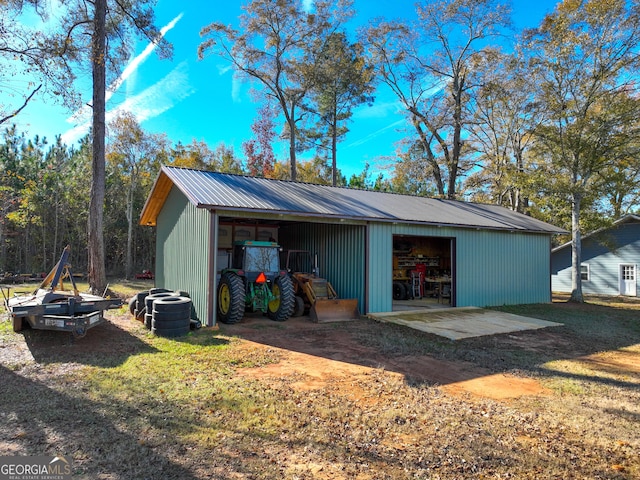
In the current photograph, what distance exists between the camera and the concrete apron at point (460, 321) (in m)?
8.57

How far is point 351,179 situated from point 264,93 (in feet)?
42.4

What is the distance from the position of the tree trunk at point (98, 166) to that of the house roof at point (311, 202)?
1.59 meters

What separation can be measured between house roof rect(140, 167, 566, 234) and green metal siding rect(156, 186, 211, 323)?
19.6 inches

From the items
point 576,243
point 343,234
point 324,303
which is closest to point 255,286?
point 324,303

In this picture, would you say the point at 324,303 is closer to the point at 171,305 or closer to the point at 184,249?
the point at 171,305

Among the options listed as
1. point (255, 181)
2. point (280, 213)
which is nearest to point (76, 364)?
point (280, 213)

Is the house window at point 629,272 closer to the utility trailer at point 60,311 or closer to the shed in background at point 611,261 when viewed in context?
the shed in background at point 611,261

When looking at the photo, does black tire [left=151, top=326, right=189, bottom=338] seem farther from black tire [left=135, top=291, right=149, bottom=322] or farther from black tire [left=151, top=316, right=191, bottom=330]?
black tire [left=135, top=291, right=149, bottom=322]

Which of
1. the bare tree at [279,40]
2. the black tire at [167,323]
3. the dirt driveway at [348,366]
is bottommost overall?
the dirt driveway at [348,366]

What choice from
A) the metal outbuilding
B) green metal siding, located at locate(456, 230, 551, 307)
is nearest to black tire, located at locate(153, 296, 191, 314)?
the metal outbuilding

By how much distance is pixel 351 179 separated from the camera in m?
34.8

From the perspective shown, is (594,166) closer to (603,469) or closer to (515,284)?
(515,284)

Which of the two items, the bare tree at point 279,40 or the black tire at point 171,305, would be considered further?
the bare tree at point 279,40

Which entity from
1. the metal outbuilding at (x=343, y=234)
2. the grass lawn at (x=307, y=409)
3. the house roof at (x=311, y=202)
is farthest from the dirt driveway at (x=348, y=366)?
the house roof at (x=311, y=202)
